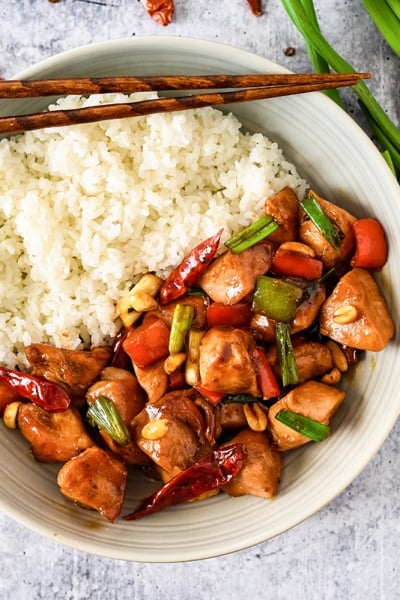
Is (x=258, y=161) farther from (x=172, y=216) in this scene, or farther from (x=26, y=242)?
(x=26, y=242)

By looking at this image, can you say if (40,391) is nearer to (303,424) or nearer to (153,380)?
(153,380)

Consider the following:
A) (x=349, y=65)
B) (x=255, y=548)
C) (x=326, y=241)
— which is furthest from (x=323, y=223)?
(x=255, y=548)

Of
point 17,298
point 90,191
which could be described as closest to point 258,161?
point 90,191

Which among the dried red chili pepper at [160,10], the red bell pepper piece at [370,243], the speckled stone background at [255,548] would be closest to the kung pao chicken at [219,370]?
the red bell pepper piece at [370,243]

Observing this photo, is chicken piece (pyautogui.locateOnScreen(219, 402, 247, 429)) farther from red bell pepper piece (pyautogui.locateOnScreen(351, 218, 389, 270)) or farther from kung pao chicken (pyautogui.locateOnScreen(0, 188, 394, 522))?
red bell pepper piece (pyautogui.locateOnScreen(351, 218, 389, 270))

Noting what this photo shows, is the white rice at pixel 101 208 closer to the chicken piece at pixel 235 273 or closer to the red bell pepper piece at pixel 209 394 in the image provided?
the chicken piece at pixel 235 273

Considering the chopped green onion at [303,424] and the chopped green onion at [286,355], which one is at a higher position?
the chopped green onion at [286,355]
